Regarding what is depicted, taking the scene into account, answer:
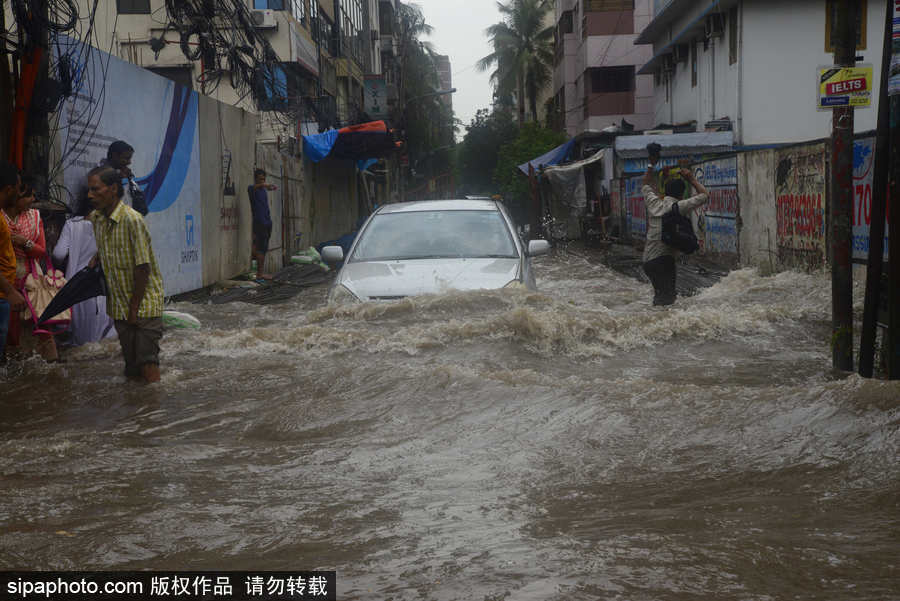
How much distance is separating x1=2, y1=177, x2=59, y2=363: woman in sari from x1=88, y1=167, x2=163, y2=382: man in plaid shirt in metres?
1.39

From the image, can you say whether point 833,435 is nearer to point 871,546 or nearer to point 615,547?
point 871,546

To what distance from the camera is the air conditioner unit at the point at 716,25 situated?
83.4 feet

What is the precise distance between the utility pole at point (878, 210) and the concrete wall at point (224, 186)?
32.1ft

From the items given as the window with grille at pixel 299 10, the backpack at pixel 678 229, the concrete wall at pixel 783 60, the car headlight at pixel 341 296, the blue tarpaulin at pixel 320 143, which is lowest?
the car headlight at pixel 341 296

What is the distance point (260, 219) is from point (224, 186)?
117 centimetres

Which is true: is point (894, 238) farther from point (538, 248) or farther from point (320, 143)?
point (320, 143)

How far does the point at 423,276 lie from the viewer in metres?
7.83

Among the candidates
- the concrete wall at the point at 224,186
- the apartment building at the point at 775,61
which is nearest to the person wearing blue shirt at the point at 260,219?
the concrete wall at the point at 224,186

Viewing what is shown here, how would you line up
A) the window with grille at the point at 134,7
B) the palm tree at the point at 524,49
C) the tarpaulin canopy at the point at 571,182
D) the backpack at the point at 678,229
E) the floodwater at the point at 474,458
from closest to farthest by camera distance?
the floodwater at the point at 474,458 < the backpack at the point at 678,229 < the window with grille at the point at 134,7 < the tarpaulin canopy at the point at 571,182 < the palm tree at the point at 524,49

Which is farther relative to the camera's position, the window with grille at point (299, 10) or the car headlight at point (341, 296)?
the window with grille at point (299, 10)

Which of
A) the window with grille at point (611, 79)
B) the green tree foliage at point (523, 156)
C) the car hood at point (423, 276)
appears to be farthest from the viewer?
the green tree foliage at point (523, 156)

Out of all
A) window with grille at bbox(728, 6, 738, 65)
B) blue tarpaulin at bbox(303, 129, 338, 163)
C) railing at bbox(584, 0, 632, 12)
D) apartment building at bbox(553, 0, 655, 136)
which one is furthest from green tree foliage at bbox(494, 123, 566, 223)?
blue tarpaulin at bbox(303, 129, 338, 163)

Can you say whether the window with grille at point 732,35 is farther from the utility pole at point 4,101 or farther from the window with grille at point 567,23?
the window with grille at point 567,23

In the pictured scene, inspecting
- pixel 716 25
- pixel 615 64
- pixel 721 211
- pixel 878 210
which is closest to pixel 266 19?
pixel 716 25
